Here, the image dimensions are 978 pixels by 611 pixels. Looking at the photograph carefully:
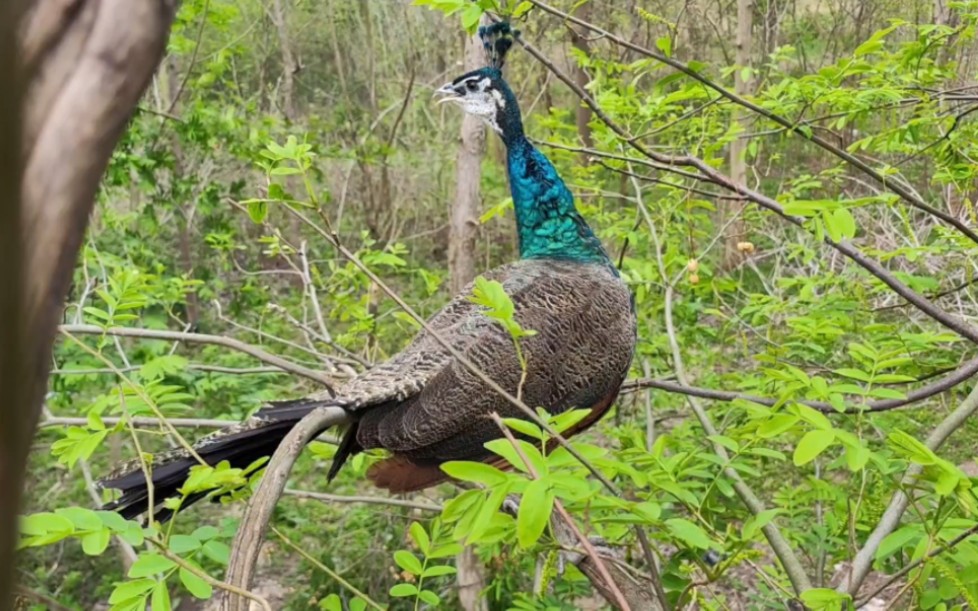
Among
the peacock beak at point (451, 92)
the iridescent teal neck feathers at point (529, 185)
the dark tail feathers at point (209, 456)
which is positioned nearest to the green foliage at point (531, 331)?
the dark tail feathers at point (209, 456)

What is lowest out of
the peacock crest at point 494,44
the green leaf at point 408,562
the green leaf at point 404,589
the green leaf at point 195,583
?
the green leaf at point 404,589

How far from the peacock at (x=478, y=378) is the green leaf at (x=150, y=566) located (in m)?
0.71

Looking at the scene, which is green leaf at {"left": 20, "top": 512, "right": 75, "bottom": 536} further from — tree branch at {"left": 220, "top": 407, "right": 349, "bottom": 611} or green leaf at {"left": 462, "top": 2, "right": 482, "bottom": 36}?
green leaf at {"left": 462, "top": 2, "right": 482, "bottom": 36}

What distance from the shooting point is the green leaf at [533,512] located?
0.92m

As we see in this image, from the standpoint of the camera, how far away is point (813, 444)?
1109 millimetres

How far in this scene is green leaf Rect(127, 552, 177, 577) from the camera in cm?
113

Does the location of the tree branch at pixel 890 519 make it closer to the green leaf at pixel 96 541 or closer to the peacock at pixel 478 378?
the peacock at pixel 478 378

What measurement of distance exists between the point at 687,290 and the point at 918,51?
141 cm

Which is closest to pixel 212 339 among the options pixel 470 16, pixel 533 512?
pixel 470 16

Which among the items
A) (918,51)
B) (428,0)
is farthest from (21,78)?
(918,51)

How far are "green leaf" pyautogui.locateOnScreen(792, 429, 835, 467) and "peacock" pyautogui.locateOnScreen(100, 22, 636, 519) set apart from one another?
3.19 ft

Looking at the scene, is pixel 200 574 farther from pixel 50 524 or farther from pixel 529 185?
pixel 529 185

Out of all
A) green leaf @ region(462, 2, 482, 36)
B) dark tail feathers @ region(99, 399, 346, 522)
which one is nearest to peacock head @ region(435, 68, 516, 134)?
green leaf @ region(462, 2, 482, 36)

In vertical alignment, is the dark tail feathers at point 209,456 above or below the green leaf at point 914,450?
below
